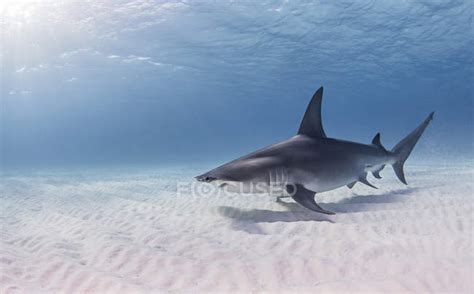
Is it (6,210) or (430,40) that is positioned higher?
(430,40)

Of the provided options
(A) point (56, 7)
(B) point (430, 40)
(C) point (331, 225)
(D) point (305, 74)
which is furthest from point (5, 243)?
(D) point (305, 74)

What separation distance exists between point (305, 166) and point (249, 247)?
6.70 feet

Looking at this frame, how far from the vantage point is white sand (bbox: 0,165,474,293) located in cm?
303

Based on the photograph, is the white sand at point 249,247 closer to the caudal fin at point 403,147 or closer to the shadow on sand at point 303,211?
the shadow on sand at point 303,211

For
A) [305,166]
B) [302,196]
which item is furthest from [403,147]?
[302,196]

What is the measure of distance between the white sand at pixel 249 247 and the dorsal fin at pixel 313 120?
1445 millimetres

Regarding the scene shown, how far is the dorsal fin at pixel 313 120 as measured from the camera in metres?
6.14

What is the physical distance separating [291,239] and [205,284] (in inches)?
57.4

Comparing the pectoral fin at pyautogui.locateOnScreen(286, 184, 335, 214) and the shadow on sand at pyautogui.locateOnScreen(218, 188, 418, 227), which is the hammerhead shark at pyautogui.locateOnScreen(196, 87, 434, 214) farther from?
the shadow on sand at pyautogui.locateOnScreen(218, 188, 418, 227)

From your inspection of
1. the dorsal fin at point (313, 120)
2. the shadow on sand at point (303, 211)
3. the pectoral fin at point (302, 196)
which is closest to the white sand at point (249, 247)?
the shadow on sand at point (303, 211)

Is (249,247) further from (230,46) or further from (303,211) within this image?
(230,46)

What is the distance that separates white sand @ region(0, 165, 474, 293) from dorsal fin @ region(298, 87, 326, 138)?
1.44 m

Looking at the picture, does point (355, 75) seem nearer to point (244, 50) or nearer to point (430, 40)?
point (430, 40)

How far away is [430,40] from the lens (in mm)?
25297
